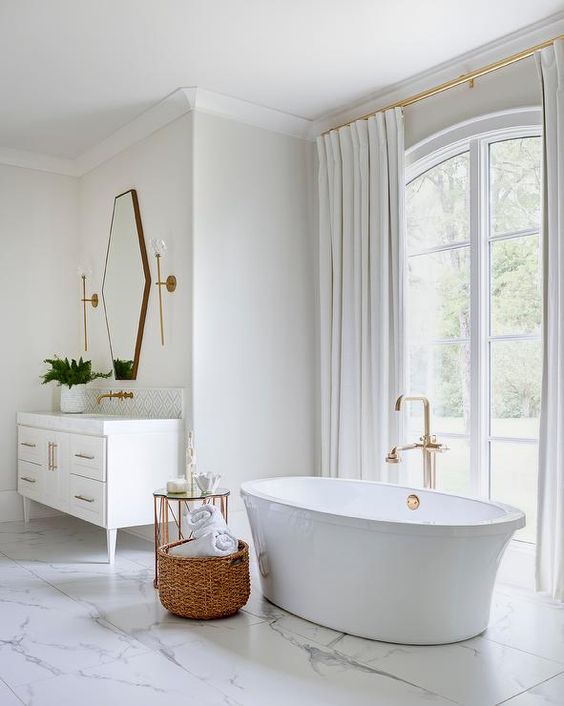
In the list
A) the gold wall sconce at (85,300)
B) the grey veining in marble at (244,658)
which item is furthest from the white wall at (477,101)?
the gold wall sconce at (85,300)

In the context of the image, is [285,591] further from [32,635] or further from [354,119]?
[354,119]

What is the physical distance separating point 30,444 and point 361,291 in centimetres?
251

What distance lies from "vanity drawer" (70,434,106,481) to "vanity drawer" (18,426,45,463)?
0.55 m

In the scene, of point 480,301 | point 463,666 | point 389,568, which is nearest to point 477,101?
point 480,301

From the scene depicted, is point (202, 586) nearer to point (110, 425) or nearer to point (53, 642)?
point (53, 642)

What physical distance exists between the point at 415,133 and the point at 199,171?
1.28 m

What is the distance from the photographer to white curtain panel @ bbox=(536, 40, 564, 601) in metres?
3.23

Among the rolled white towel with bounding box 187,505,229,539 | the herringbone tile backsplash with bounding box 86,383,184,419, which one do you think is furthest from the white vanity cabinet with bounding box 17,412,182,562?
the rolled white towel with bounding box 187,505,229,539

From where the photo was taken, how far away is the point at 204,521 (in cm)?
321

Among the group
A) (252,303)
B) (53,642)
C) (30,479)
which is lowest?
(53,642)

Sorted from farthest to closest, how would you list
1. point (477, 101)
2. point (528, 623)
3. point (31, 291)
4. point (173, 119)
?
point (31, 291), point (173, 119), point (477, 101), point (528, 623)

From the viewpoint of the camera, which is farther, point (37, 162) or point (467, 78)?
point (37, 162)

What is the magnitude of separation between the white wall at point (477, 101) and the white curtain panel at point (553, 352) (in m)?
0.19

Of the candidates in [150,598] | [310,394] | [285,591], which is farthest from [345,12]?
[150,598]
